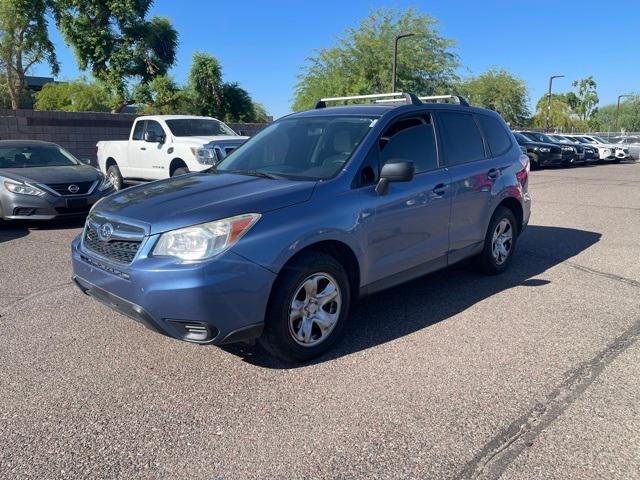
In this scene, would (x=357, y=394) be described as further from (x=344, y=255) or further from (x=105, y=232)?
(x=105, y=232)

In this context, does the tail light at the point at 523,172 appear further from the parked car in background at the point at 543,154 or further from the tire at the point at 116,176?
the parked car in background at the point at 543,154

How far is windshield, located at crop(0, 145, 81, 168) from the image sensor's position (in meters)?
9.24

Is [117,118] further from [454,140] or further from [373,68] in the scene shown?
[373,68]

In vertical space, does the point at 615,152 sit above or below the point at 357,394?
above

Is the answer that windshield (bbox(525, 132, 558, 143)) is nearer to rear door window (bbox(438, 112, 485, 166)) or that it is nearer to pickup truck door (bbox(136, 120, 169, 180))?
pickup truck door (bbox(136, 120, 169, 180))

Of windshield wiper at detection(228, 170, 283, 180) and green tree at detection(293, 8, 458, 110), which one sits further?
green tree at detection(293, 8, 458, 110)

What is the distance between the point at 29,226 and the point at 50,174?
94 cm

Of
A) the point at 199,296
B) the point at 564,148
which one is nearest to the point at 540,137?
the point at 564,148

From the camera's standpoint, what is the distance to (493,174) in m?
5.57

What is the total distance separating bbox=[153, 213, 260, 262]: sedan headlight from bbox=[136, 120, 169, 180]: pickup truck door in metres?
8.39

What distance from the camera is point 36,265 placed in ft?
21.1

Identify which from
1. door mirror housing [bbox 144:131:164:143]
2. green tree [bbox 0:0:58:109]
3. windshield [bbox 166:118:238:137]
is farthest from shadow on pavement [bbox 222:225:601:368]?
green tree [bbox 0:0:58:109]

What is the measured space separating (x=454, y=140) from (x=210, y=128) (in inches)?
322

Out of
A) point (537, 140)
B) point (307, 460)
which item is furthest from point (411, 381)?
point (537, 140)
